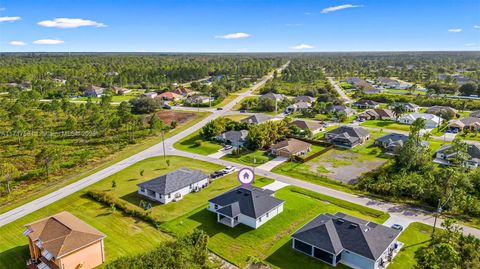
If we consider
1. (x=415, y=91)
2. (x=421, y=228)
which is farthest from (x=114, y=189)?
(x=415, y=91)

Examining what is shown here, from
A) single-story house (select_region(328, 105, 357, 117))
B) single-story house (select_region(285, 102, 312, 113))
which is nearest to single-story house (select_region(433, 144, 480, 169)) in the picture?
single-story house (select_region(328, 105, 357, 117))

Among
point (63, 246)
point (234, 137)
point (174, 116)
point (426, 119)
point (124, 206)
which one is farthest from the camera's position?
point (174, 116)

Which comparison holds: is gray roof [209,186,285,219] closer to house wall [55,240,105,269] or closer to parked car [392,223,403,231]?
parked car [392,223,403,231]

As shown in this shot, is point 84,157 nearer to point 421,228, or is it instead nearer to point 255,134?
point 255,134

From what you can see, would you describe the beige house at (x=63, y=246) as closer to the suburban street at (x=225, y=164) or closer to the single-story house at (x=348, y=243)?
the suburban street at (x=225, y=164)

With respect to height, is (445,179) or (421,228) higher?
(445,179)

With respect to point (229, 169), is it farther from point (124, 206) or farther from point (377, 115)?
point (377, 115)

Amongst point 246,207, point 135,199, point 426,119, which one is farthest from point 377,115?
point 135,199
